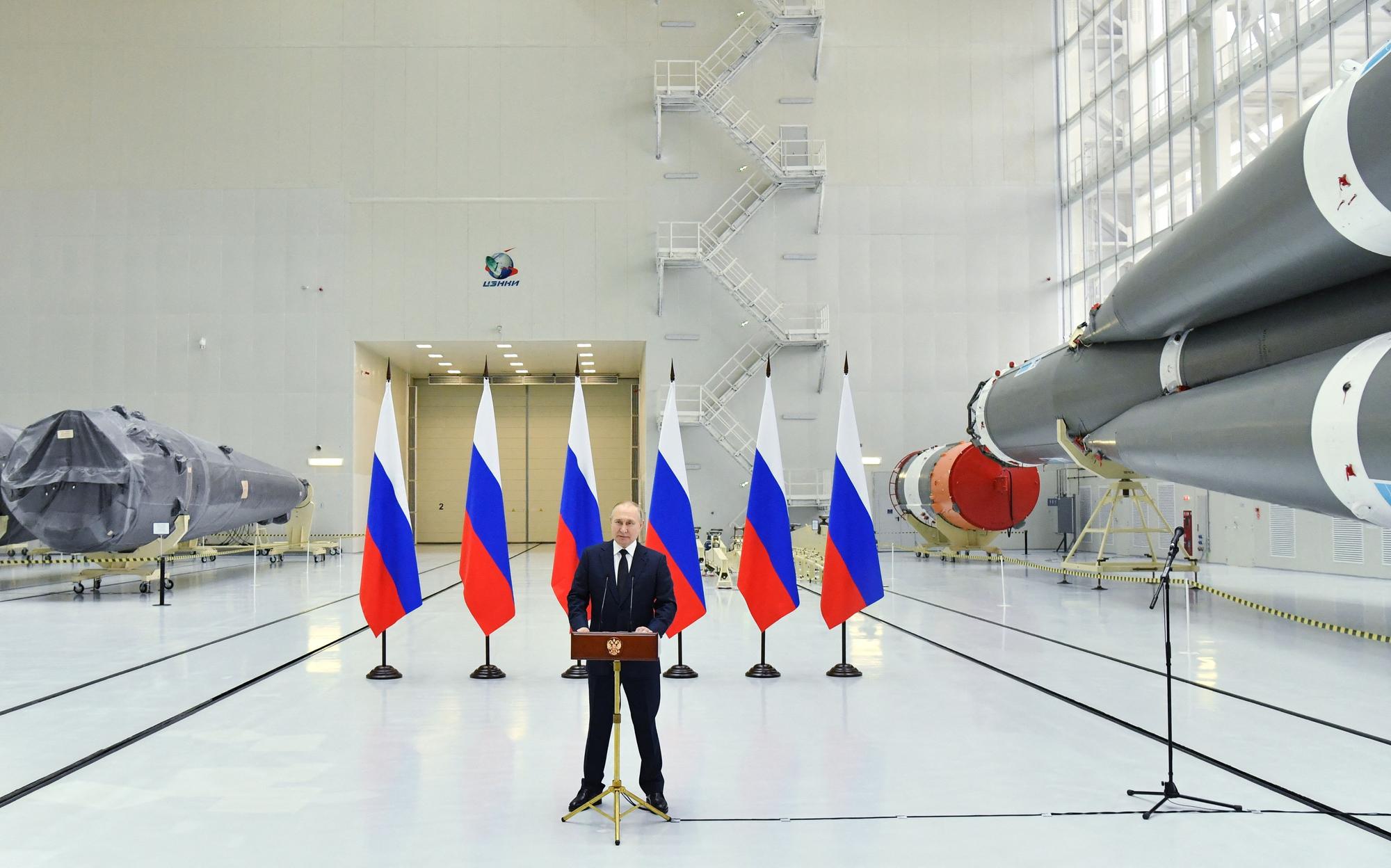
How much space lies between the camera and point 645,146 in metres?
26.5

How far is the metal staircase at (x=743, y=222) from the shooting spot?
1016 inches

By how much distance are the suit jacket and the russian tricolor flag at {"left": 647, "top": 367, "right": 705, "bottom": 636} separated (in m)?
3.27

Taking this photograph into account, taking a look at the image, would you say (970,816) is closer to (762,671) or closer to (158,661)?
(762,671)

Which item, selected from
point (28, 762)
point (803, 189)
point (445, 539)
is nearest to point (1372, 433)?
point (28, 762)

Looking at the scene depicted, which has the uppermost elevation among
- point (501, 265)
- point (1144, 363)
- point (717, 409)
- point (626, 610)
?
point (501, 265)

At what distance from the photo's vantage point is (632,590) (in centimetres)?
532

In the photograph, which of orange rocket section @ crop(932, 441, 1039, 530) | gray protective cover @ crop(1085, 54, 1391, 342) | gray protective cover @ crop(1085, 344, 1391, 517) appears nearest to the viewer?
gray protective cover @ crop(1085, 54, 1391, 342)

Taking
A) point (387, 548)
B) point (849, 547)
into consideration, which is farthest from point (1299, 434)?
point (387, 548)

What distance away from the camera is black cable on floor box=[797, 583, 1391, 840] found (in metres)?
4.65

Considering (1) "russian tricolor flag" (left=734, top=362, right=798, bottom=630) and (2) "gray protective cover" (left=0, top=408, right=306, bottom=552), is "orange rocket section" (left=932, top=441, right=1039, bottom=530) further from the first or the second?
(2) "gray protective cover" (left=0, top=408, right=306, bottom=552)

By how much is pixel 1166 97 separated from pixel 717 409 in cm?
1288

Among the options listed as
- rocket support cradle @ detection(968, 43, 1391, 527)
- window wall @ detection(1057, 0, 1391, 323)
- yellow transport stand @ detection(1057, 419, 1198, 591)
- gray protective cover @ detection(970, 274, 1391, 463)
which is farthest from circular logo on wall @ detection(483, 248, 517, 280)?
rocket support cradle @ detection(968, 43, 1391, 527)

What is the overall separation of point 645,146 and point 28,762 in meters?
23.1

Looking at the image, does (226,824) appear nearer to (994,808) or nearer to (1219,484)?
(994,808)
